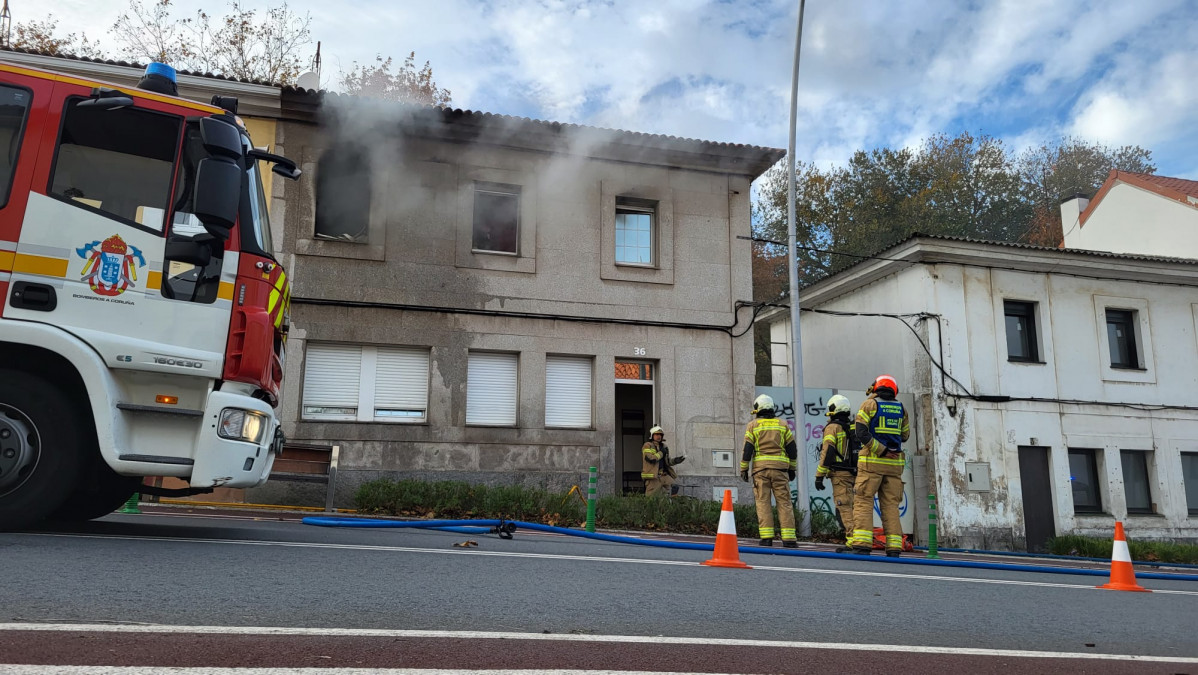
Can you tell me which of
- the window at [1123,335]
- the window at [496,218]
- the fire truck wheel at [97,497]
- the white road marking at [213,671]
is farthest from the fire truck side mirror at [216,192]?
the window at [1123,335]

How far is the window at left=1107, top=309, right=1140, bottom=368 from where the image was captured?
2067 centimetres

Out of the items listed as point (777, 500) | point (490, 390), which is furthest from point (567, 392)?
point (777, 500)

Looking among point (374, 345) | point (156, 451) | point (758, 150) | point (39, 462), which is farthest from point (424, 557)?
point (758, 150)

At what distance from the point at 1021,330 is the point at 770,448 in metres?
11.7

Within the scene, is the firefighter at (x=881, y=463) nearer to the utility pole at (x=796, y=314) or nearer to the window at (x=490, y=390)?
the utility pole at (x=796, y=314)

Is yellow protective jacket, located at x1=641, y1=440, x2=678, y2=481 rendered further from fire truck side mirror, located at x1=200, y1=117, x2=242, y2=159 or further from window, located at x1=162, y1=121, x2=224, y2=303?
fire truck side mirror, located at x1=200, y1=117, x2=242, y2=159

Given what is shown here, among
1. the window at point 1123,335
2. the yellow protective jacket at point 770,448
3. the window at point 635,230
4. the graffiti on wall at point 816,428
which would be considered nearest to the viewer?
the yellow protective jacket at point 770,448

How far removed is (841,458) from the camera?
35.7ft

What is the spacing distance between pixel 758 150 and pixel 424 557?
1329 centimetres

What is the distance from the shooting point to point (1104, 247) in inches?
1054

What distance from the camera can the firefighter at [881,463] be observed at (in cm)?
1009

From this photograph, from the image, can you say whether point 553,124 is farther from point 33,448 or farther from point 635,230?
point 33,448

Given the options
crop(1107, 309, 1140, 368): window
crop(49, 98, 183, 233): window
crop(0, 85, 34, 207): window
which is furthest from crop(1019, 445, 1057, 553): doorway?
crop(0, 85, 34, 207): window

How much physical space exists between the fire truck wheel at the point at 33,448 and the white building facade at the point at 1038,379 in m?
16.2
